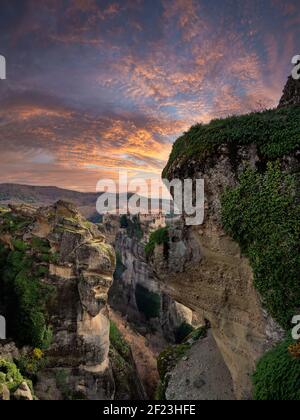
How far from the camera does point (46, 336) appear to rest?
2153cm

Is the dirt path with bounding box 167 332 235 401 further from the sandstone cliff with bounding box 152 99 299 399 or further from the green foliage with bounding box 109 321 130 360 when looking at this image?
the green foliage with bounding box 109 321 130 360

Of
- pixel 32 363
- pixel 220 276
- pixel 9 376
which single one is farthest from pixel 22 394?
pixel 220 276

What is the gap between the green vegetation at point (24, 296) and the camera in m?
21.5

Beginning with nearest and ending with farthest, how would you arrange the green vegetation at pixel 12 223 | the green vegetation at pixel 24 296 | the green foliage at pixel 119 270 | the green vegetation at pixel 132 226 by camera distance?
1. the green vegetation at pixel 24 296
2. the green vegetation at pixel 12 223
3. the green vegetation at pixel 132 226
4. the green foliage at pixel 119 270

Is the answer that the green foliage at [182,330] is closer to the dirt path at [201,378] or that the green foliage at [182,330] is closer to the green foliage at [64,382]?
the green foliage at [64,382]

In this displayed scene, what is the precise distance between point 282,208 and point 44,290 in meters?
19.7

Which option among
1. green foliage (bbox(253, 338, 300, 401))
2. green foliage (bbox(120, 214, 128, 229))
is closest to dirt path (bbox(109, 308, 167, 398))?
green foliage (bbox(120, 214, 128, 229))

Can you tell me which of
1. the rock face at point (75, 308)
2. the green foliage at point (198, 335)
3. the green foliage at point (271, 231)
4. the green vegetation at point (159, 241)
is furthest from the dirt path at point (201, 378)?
the rock face at point (75, 308)

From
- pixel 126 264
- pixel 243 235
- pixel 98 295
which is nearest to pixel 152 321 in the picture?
pixel 126 264

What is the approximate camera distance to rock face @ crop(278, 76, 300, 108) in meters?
12.8

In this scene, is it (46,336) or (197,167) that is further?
(46,336)

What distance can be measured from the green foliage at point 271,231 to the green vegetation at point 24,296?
17.9m
